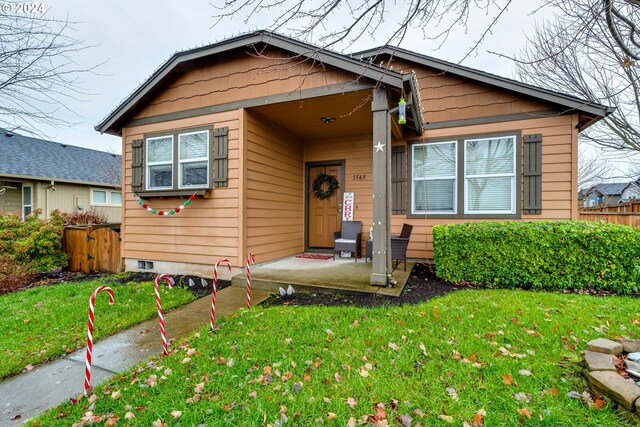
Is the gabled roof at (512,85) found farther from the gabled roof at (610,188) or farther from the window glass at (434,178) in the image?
the gabled roof at (610,188)

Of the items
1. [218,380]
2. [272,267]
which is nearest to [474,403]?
[218,380]

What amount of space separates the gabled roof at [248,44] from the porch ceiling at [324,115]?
0.45 metres

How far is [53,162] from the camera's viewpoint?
535 inches

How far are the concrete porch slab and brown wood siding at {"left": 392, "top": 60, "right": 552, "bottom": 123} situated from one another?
3.23 metres

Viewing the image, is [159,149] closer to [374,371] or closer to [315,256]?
[315,256]

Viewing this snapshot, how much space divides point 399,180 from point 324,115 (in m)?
2.12

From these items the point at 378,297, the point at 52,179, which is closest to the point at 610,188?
the point at 378,297

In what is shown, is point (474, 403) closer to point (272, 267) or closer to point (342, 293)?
point (342, 293)

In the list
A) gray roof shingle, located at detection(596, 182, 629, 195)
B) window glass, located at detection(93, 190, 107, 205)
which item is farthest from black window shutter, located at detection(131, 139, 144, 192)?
gray roof shingle, located at detection(596, 182, 629, 195)

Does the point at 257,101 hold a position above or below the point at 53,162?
below

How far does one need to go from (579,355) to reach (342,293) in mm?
2590

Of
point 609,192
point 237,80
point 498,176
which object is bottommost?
point 498,176

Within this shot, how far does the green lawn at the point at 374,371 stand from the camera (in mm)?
1916

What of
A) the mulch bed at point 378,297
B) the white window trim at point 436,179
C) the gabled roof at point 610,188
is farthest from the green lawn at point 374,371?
the gabled roof at point 610,188
